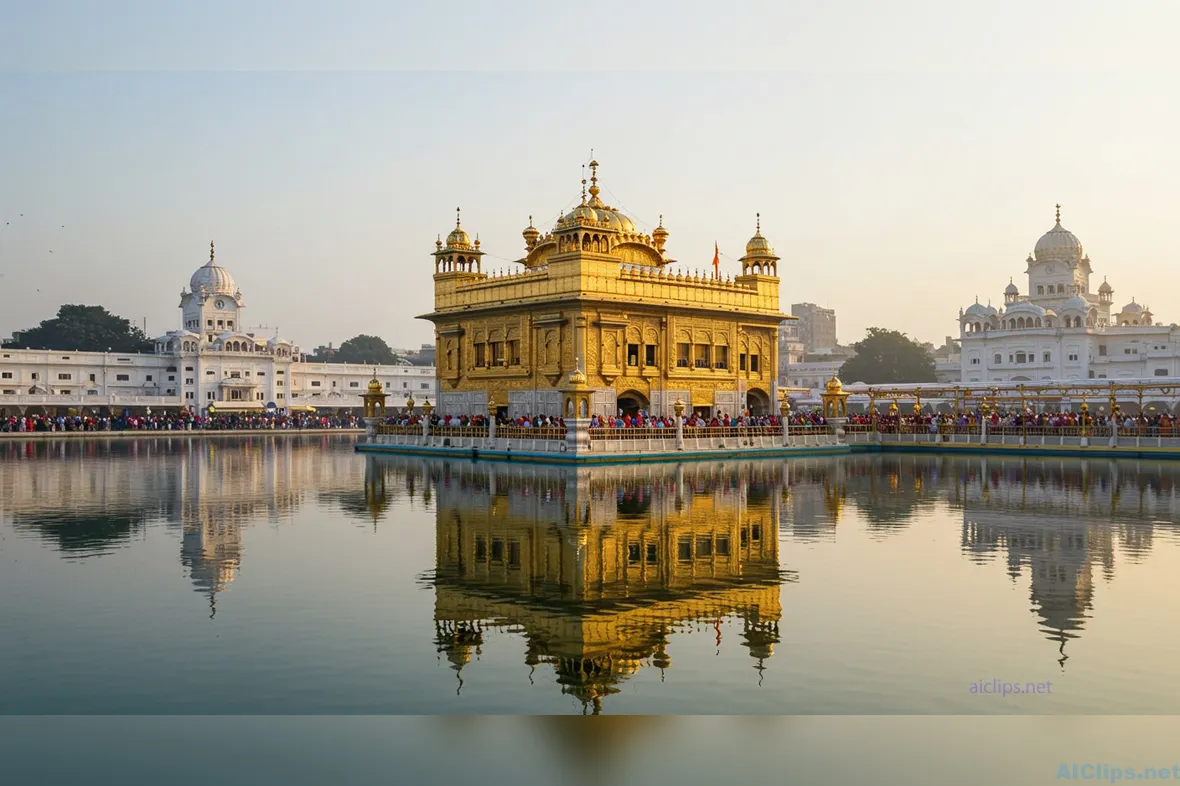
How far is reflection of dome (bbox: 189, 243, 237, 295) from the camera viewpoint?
9306cm

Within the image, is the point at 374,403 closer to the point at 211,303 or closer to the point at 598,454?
the point at 598,454

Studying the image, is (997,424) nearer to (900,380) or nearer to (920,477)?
(920,477)

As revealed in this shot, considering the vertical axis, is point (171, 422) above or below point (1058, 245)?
below

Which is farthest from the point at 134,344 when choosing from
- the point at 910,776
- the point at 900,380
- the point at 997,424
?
the point at 910,776

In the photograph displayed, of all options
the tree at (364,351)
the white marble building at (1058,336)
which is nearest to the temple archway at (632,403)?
the white marble building at (1058,336)

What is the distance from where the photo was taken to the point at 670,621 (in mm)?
10391

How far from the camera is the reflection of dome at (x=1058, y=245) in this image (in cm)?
9819

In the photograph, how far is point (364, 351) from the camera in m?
126

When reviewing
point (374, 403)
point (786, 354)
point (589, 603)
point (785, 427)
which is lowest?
point (589, 603)

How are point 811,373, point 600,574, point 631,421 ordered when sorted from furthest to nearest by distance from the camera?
point 811,373 < point 631,421 < point 600,574

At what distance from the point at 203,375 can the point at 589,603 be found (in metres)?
78.2

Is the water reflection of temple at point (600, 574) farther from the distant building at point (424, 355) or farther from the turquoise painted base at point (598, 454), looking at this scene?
the distant building at point (424, 355)

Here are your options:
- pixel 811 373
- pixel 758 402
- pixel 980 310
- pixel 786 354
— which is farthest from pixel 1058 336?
pixel 758 402

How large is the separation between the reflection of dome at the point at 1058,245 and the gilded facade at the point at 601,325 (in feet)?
206
